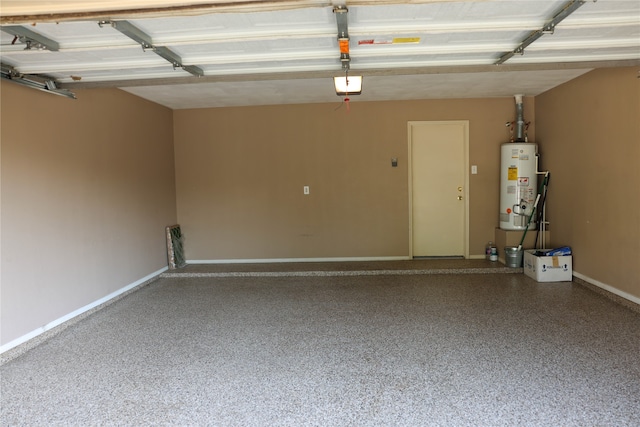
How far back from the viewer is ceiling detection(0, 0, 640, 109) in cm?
206

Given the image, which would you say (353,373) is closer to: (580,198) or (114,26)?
(114,26)

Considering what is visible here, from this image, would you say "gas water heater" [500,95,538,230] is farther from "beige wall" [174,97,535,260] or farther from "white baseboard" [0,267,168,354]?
"white baseboard" [0,267,168,354]

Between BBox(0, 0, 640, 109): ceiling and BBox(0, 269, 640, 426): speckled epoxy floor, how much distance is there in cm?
210

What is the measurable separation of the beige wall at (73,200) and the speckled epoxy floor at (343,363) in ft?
1.29

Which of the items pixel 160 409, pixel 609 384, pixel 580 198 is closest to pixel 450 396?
pixel 609 384

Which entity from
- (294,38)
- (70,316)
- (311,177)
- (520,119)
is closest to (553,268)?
(520,119)

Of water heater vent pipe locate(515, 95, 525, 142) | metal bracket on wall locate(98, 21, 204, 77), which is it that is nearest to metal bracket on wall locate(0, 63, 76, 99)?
metal bracket on wall locate(98, 21, 204, 77)

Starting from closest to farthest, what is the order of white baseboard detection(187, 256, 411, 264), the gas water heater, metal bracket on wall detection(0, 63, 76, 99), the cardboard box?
metal bracket on wall detection(0, 63, 76, 99) < the cardboard box < the gas water heater < white baseboard detection(187, 256, 411, 264)

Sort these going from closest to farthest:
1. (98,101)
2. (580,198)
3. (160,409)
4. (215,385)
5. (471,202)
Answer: (160,409)
(215,385)
(98,101)
(580,198)
(471,202)

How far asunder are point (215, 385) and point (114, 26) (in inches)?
87.4

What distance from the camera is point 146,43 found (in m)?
2.68

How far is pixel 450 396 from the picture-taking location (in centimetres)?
240

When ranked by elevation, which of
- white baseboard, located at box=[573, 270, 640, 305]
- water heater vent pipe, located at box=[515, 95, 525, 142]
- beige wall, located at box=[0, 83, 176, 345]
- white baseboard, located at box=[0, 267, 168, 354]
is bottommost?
white baseboard, located at box=[0, 267, 168, 354]

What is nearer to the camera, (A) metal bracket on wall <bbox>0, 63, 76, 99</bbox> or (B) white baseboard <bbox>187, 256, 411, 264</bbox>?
(A) metal bracket on wall <bbox>0, 63, 76, 99</bbox>
